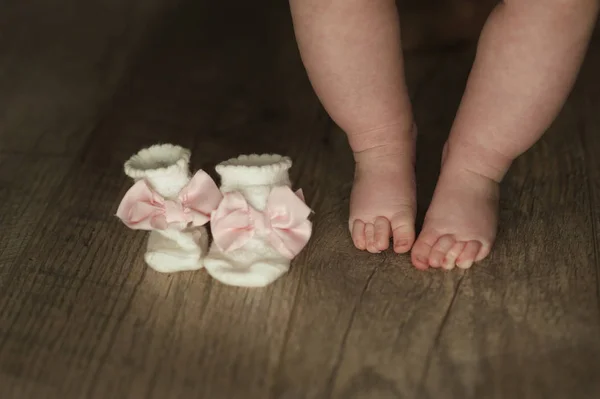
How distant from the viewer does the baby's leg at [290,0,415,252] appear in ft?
2.62

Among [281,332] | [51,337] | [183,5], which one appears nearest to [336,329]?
[281,332]

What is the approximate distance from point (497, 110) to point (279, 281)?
0.31 m

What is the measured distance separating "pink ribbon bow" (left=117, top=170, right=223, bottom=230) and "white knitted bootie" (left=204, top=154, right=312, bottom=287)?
0.7 inches

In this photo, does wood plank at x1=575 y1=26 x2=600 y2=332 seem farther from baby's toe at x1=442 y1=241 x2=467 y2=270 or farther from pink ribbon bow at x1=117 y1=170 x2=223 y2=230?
pink ribbon bow at x1=117 y1=170 x2=223 y2=230

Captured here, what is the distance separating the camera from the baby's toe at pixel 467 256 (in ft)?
2.61

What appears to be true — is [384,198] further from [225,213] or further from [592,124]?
[592,124]

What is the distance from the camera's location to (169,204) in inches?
31.7

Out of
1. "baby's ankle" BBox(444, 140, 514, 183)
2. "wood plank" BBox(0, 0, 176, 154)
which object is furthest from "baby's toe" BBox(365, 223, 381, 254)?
"wood plank" BBox(0, 0, 176, 154)

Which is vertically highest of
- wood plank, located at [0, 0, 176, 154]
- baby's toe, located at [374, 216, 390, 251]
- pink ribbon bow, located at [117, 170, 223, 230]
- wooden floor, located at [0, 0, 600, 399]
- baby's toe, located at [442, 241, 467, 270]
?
pink ribbon bow, located at [117, 170, 223, 230]

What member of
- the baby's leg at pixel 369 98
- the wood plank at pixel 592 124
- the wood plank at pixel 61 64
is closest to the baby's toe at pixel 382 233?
the baby's leg at pixel 369 98

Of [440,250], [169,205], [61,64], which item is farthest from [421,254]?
[61,64]

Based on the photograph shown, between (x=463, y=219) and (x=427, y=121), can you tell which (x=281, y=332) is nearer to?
(x=463, y=219)

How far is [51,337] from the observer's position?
0.77 m

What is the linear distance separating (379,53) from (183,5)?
66 cm
